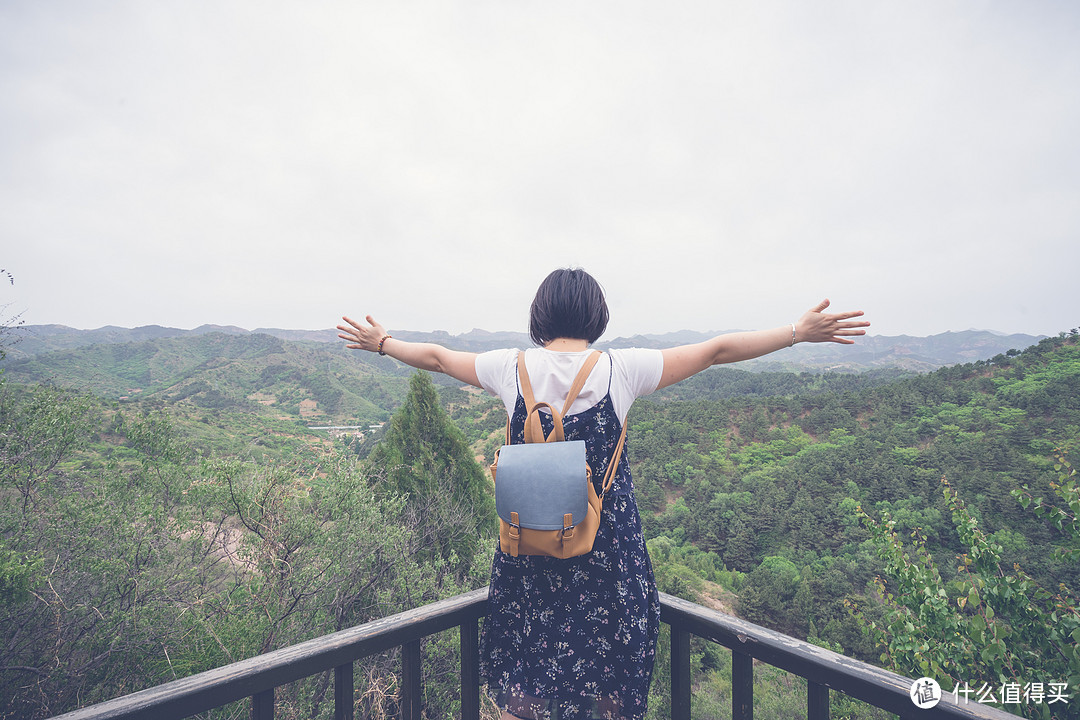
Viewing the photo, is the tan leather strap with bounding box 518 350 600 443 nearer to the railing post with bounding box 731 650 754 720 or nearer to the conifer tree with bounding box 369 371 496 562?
the railing post with bounding box 731 650 754 720

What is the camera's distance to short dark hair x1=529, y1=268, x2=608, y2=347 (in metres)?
1.18

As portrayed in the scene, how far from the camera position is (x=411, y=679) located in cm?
119

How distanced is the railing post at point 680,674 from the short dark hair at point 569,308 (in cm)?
87

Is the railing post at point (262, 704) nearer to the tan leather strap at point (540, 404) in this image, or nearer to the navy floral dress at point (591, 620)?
the navy floral dress at point (591, 620)

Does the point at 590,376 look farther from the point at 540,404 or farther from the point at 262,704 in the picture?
the point at 262,704

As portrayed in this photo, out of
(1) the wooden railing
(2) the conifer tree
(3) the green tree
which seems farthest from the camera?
(2) the conifer tree

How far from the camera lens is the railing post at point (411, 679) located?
117 cm

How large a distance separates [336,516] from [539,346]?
549 cm

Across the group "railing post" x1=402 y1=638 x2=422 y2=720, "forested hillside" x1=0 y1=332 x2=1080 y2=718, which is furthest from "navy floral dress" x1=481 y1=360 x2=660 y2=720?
"forested hillside" x1=0 y1=332 x2=1080 y2=718

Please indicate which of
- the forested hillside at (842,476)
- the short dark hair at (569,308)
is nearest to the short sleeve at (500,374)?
the short dark hair at (569,308)

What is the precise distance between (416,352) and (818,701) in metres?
1.35

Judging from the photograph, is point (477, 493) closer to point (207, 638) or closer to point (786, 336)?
point (207, 638)

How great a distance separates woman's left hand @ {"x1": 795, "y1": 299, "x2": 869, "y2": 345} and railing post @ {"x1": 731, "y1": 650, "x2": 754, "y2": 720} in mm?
842

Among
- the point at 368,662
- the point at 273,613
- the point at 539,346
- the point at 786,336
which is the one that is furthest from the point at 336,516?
the point at 786,336
